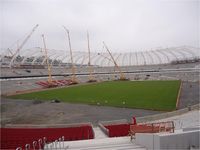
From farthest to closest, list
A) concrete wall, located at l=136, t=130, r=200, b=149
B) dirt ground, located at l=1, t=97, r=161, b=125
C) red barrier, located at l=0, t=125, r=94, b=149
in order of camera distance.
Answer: dirt ground, located at l=1, t=97, r=161, b=125
red barrier, located at l=0, t=125, r=94, b=149
concrete wall, located at l=136, t=130, r=200, b=149

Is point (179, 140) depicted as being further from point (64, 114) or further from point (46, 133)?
point (64, 114)

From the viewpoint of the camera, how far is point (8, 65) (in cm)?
9569

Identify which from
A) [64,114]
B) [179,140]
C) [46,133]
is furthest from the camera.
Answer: [64,114]

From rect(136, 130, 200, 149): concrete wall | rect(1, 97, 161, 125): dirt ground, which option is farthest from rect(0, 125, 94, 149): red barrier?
rect(136, 130, 200, 149): concrete wall

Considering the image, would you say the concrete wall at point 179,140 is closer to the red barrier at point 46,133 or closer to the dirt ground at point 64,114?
the red barrier at point 46,133

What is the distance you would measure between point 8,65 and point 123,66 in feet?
172

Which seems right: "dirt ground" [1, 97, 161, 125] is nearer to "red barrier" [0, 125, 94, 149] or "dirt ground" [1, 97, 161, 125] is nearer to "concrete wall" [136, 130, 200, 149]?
"red barrier" [0, 125, 94, 149]

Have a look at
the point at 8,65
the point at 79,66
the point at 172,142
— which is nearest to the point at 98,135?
the point at 172,142

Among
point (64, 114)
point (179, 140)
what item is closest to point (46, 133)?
point (64, 114)

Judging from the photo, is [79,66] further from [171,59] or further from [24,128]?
[24,128]

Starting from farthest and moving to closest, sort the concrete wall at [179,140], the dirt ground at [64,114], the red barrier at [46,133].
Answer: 1. the dirt ground at [64,114]
2. the red barrier at [46,133]
3. the concrete wall at [179,140]

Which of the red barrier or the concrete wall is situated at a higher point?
the concrete wall

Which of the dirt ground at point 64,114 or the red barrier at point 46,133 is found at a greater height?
the red barrier at point 46,133

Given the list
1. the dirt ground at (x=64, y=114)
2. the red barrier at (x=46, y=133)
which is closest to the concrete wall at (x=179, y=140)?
the red barrier at (x=46, y=133)
